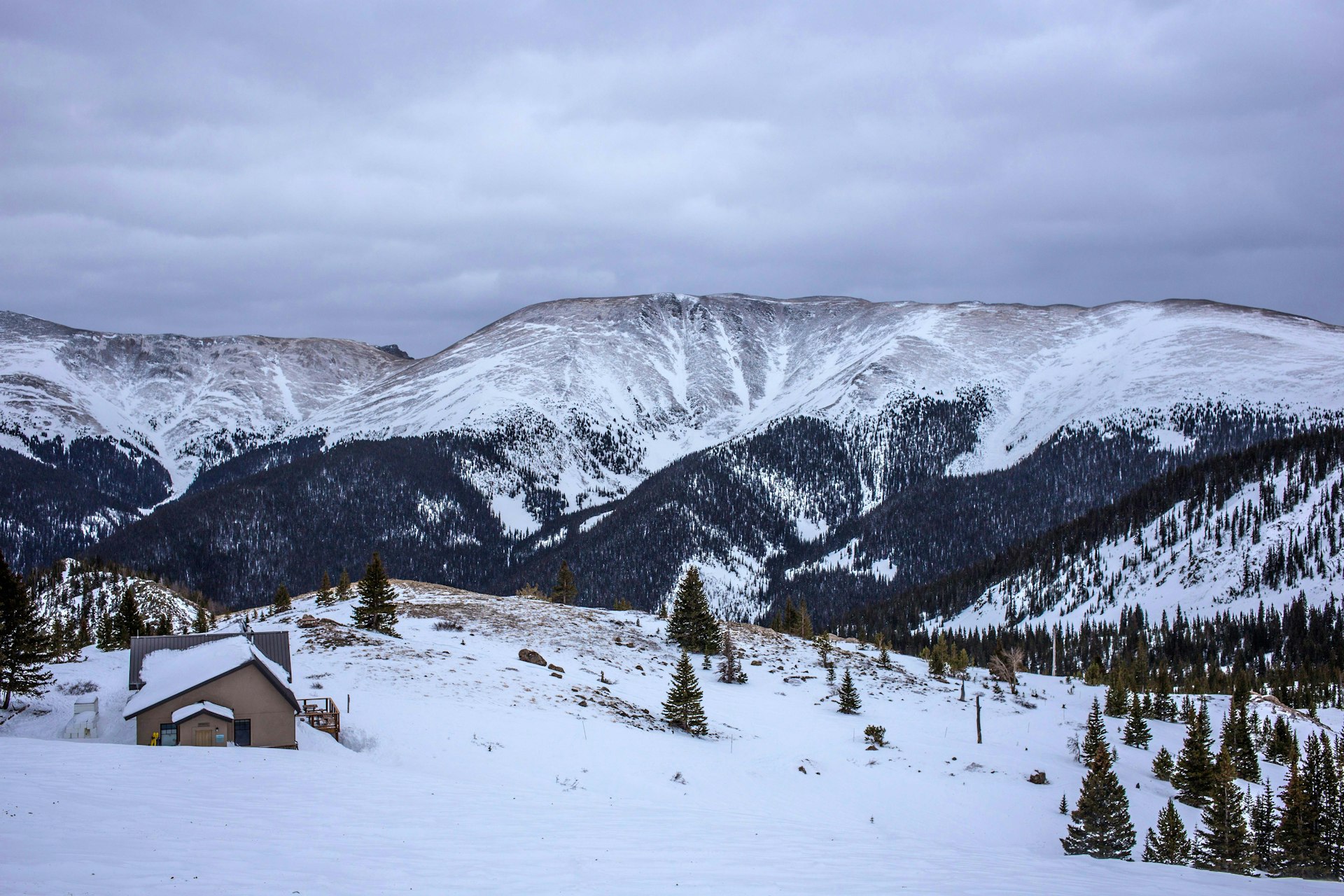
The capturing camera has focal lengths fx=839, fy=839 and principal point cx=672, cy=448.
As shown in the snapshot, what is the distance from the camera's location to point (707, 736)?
147 feet

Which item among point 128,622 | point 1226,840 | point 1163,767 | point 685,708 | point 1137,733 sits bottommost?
point 1137,733

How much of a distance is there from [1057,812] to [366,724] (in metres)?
33.0

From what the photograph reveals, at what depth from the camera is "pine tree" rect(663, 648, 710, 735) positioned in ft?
147

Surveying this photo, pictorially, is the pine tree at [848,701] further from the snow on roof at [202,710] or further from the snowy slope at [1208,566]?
the snowy slope at [1208,566]

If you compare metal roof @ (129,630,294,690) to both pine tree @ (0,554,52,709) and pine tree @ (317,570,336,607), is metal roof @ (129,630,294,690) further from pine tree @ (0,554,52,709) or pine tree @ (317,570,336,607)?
pine tree @ (317,570,336,607)

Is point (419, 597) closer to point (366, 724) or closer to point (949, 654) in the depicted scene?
point (366, 724)

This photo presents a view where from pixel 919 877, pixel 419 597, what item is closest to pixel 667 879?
pixel 919 877

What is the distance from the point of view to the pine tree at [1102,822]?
A: 33781 mm

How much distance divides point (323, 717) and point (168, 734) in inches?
225

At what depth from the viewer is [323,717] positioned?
1331 inches

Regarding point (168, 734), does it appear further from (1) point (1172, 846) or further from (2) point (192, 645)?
(1) point (1172, 846)

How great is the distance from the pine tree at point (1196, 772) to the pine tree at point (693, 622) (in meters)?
33.1

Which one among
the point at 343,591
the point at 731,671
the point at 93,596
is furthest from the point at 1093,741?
the point at 93,596

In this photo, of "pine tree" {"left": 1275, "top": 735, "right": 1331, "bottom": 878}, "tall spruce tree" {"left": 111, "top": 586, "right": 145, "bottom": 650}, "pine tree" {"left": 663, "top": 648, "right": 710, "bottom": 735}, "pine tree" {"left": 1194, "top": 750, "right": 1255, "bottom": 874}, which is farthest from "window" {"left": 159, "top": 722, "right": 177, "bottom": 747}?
"pine tree" {"left": 1275, "top": 735, "right": 1331, "bottom": 878}
